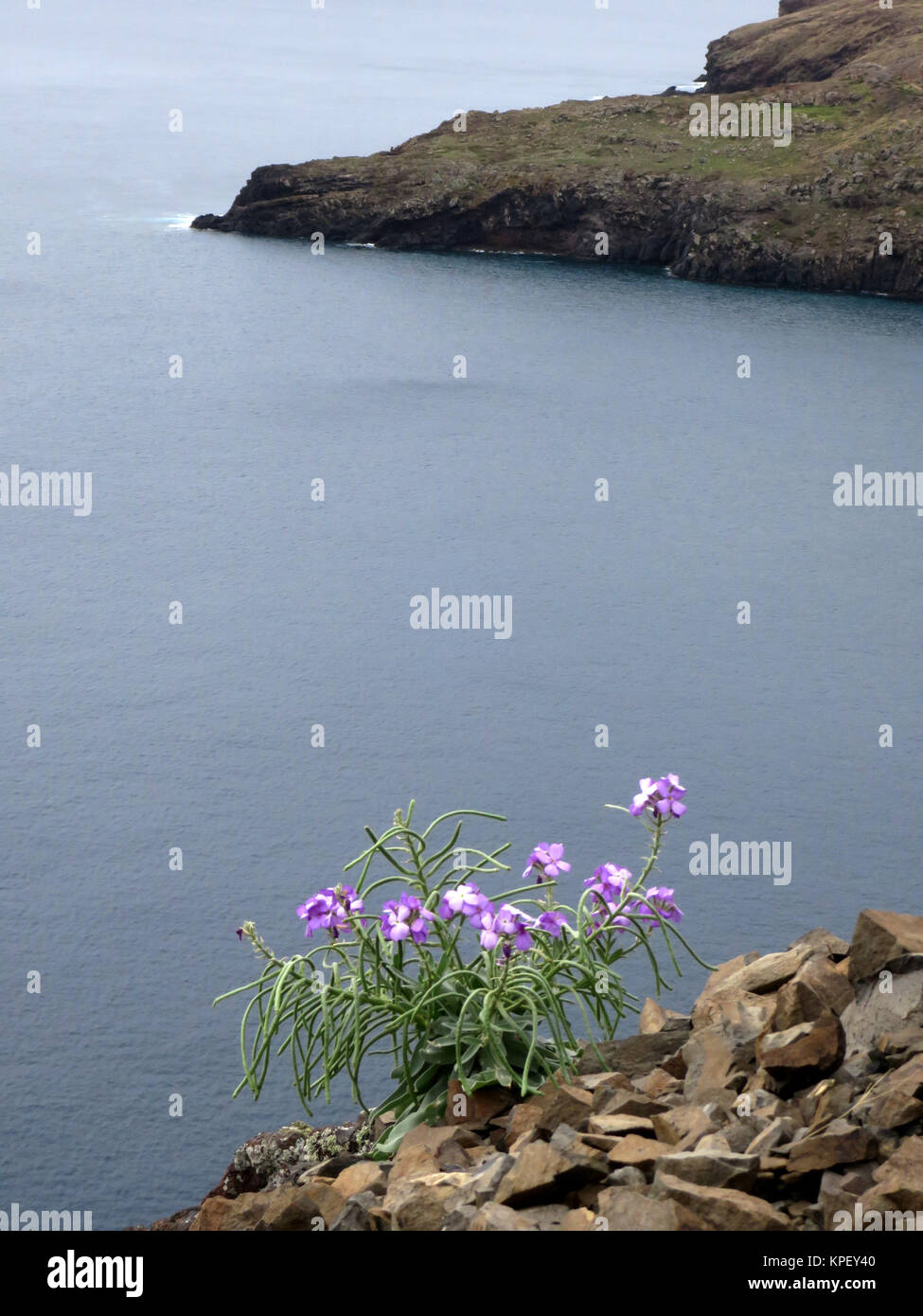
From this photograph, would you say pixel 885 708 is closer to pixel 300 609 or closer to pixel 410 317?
pixel 300 609

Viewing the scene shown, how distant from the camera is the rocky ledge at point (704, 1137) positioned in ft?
15.3

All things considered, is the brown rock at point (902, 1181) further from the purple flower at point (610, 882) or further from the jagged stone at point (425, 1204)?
the purple flower at point (610, 882)

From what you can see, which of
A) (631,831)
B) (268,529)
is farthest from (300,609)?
(631,831)

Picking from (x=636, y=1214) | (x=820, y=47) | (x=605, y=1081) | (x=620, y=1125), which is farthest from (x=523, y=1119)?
(x=820, y=47)

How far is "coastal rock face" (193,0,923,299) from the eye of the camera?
141 feet

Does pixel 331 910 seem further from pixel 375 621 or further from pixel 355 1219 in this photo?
pixel 375 621

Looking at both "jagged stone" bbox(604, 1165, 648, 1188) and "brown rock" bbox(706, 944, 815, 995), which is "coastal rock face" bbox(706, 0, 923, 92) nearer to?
"brown rock" bbox(706, 944, 815, 995)

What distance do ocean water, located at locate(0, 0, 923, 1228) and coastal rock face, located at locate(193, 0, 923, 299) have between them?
3732 mm

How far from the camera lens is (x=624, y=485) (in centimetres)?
2570

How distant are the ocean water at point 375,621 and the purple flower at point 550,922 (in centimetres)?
473

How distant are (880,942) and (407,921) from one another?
1.85m

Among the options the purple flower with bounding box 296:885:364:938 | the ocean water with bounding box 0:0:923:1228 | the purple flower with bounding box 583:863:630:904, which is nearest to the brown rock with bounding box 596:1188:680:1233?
the purple flower with bounding box 296:885:364:938

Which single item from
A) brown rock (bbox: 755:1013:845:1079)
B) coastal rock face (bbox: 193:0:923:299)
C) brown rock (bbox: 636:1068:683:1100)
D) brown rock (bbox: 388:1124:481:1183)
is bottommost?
brown rock (bbox: 388:1124:481:1183)

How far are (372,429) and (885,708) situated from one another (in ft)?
43.8
